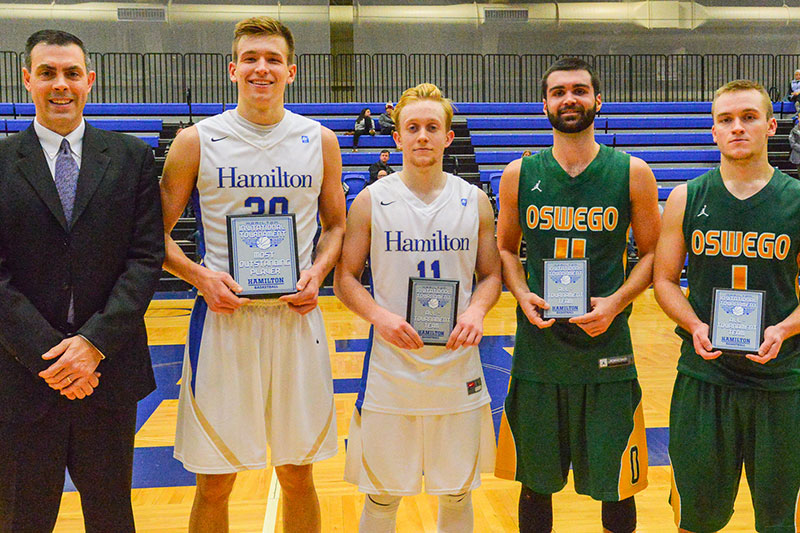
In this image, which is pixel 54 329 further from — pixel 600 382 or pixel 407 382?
pixel 600 382

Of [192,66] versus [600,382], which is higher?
[192,66]

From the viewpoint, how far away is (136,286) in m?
2.26

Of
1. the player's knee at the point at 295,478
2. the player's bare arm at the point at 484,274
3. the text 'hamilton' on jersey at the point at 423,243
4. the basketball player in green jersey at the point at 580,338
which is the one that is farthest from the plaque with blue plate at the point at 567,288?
the player's knee at the point at 295,478

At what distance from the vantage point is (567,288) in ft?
8.32

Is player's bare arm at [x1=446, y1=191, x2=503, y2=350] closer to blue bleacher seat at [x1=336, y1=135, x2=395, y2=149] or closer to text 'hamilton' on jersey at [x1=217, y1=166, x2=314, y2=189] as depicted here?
text 'hamilton' on jersey at [x1=217, y1=166, x2=314, y2=189]

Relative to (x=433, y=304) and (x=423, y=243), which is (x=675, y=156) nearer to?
(x=423, y=243)

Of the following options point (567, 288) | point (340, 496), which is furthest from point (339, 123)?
point (567, 288)

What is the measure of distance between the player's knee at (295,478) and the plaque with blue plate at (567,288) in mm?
1025

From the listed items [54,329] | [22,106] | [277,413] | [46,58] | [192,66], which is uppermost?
[192,66]

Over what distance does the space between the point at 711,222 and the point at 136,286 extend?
1900 millimetres

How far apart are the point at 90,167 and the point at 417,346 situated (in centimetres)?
119

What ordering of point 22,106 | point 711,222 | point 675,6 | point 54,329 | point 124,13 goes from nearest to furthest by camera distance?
point 54,329
point 711,222
point 22,106
point 124,13
point 675,6

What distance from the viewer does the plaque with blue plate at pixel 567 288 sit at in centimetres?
253

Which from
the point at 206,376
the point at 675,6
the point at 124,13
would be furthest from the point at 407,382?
the point at 675,6
